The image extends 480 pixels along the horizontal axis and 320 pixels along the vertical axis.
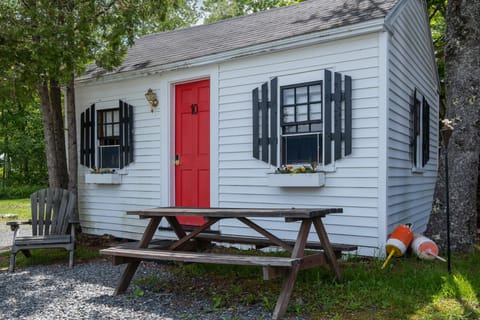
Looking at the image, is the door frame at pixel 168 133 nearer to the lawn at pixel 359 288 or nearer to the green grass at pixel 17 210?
the lawn at pixel 359 288

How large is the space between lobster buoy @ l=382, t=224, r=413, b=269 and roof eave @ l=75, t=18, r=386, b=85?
2382 mm

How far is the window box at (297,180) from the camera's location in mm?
5695

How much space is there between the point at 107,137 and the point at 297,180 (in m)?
3.88

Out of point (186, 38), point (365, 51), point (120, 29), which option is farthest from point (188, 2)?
point (365, 51)

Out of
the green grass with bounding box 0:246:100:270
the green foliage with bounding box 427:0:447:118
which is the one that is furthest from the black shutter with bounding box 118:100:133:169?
the green foliage with bounding box 427:0:447:118

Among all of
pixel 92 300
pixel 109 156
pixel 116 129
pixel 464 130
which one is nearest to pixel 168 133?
pixel 116 129

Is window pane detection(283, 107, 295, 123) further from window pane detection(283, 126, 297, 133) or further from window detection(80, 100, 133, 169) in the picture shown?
window detection(80, 100, 133, 169)

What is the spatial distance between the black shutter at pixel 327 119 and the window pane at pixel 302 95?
1.05 feet

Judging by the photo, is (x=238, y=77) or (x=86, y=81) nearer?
(x=238, y=77)

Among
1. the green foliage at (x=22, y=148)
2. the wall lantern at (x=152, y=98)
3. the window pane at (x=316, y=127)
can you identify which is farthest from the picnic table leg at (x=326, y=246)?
the green foliage at (x=22, y=148)

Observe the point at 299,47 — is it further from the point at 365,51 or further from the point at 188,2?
the point at 188,2

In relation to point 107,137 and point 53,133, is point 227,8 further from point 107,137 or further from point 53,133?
point 53,133

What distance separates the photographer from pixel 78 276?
209 inches

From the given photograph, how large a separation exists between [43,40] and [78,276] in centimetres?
328
